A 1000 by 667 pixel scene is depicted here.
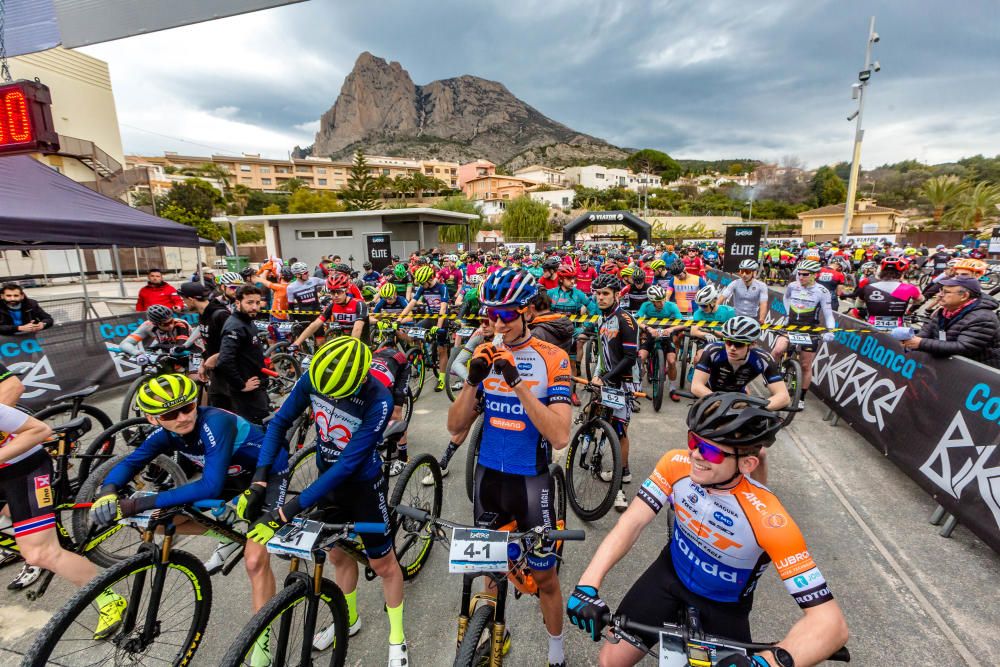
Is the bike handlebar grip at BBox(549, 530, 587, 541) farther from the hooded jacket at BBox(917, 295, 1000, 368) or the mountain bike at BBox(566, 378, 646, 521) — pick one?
the hooded jacket at BBox(917, 295, 1000, 368)

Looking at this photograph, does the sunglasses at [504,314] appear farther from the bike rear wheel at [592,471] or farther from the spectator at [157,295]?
the spectator at [157,295]

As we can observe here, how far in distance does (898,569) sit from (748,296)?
17.6ft

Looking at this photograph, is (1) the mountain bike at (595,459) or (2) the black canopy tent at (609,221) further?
(2) the black canopy tent at (609,221)

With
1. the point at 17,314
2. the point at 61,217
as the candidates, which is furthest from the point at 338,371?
the point at 61,217

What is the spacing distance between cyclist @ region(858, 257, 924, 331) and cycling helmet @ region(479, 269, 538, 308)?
771 cm

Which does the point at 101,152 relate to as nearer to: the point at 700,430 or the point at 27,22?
the point at 27,22

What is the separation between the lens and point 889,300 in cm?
755

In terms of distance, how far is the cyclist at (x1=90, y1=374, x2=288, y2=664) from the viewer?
2.62 m

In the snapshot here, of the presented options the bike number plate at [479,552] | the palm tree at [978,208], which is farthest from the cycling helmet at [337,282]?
the palm tree at [978,208]

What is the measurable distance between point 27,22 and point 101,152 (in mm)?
36021

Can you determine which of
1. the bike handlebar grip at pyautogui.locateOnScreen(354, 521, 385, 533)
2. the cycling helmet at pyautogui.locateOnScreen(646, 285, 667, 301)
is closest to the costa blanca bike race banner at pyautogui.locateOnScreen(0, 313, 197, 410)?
the bike handlebar grip at pyautogui.locateOnScreen(354, 521, 385, 533)

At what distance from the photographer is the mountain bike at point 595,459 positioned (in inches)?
169

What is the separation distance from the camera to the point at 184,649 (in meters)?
2.74

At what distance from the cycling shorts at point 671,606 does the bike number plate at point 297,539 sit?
65.9 inches
